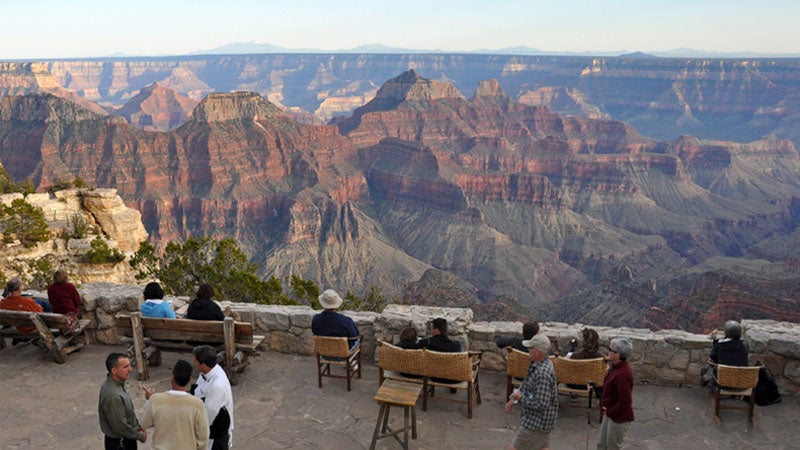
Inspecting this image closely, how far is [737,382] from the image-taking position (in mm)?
9039

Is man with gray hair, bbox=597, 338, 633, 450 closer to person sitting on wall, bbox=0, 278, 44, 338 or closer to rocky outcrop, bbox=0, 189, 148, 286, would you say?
person sitting on wall, bbox=0, 278, 44, 338

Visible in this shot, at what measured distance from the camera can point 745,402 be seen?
377 inches

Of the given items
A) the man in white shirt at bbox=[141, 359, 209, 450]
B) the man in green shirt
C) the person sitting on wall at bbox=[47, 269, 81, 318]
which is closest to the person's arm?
the man in white shirt at bbox=[141, 359, 209, 450]

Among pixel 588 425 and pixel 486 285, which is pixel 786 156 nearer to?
pixel 486 285

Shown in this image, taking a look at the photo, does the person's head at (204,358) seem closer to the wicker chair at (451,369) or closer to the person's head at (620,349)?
the wicker chair at (451,369)

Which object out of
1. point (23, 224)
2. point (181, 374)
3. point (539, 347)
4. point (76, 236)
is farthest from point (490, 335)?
point (76, 236)

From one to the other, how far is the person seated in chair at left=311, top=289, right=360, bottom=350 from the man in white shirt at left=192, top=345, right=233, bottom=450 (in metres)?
3.47

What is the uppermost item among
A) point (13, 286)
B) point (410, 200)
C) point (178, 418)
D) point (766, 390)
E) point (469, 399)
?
point (178, 418)

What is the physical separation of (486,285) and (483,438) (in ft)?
242

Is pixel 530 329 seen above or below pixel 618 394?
above

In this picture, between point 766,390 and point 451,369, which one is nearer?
point 451,369

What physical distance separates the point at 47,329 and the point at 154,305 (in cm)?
229

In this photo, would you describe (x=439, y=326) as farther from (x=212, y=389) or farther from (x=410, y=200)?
(x=410, y=200)

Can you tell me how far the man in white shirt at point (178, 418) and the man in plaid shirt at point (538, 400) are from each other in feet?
12.9
